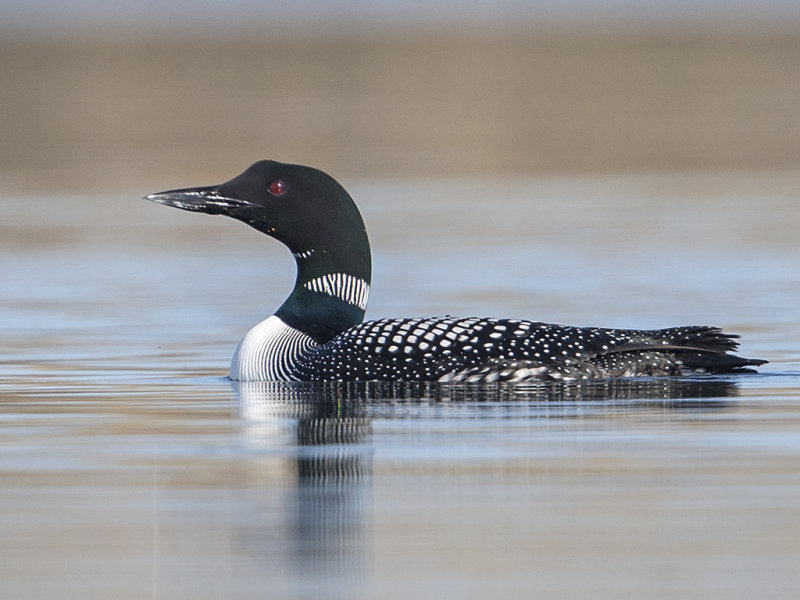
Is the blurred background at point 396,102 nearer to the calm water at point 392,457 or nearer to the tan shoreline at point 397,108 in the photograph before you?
the tan shoreline at point 397,108

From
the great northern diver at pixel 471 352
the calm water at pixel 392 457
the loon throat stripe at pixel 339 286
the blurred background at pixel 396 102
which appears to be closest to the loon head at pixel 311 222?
the loon throat stripe at pixel 339 286

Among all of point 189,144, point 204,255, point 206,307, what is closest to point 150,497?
point 206,307

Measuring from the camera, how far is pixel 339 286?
26.7ft

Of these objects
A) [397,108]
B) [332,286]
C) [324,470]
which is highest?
[397,108]

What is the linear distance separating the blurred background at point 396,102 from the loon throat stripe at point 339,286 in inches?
391

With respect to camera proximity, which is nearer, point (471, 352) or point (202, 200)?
point (471, 352)

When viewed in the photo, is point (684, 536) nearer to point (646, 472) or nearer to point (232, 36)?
point (646, 472)

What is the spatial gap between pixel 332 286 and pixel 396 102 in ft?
81.4

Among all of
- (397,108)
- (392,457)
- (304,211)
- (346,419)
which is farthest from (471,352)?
(397,108)

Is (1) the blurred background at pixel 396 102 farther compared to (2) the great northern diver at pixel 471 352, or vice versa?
(1) the blurred background at pixel 396 102

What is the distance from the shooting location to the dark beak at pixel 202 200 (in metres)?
8.02

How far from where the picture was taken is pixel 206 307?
10.8 m

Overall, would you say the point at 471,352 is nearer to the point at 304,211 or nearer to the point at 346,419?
the point at 346,419

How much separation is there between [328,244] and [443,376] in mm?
882
